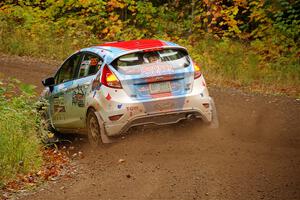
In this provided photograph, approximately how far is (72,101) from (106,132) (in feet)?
4.45

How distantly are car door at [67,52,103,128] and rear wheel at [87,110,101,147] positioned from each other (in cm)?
18

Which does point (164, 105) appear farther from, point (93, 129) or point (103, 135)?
point (93, 129)

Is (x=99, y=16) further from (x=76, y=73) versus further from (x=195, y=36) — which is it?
(x=76, y=73)

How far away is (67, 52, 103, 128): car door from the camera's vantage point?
10.7m

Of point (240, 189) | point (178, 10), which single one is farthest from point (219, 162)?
point (178, 10)

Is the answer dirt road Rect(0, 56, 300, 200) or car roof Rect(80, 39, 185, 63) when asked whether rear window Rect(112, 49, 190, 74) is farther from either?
dirt road Rect(0, 56, 300, 200)

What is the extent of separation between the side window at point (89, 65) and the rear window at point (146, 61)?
0.46 m

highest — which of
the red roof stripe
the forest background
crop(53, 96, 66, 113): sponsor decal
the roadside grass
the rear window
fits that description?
the red roof stripe

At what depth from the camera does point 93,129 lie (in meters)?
10.6

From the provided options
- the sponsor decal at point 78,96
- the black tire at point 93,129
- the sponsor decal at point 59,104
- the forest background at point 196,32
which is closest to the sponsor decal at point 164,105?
the black tire at point 93,129

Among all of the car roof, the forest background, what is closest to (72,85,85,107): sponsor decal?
the car roof

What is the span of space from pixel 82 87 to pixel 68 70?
3.48 ft

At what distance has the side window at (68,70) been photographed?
11523mm

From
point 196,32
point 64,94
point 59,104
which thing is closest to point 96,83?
point 64,94
